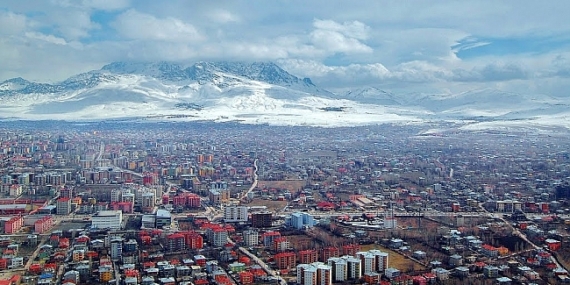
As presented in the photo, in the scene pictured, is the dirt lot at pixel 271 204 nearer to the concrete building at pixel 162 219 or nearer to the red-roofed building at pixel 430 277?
the concrete building at pixel 162 219

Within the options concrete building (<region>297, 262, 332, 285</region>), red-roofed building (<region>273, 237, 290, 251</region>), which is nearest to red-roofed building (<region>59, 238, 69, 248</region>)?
red-roofed building (<region>273, 237, 290, 251</region>)

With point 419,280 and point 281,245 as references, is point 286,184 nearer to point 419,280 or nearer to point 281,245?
point 281,245

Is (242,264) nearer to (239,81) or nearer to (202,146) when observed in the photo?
(202,146)

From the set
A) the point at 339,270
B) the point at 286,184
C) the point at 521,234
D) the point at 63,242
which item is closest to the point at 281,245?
the point at 339,270

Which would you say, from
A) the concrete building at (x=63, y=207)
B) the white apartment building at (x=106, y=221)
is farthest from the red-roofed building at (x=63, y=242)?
the concrete building at (x=63, y=207)

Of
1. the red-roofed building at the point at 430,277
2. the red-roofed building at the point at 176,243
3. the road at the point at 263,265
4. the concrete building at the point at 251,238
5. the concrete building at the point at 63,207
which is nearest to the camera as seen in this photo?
the red-roofed building at the point at 430,277
